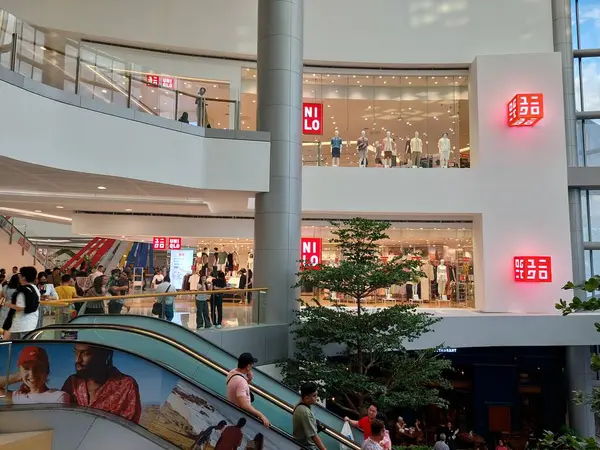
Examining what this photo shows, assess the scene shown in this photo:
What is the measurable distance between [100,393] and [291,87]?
8.16 meters

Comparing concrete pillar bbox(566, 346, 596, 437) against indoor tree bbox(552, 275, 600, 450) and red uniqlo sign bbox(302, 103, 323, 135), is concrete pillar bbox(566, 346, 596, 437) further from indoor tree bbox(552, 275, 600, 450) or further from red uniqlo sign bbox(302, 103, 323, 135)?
indoor tree bbox(552, 275, 600, 450)

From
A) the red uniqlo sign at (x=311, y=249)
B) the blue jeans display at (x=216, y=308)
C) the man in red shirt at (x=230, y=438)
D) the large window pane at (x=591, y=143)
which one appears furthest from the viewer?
the large window pane at (x=591, y=143)

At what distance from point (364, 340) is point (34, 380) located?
19.3 feet

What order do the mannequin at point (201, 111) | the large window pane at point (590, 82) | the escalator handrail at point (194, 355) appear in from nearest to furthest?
the escalator handrail at point (194, 355) < the mannequin at point (201, 111) < the large window pane at point (590, 82)

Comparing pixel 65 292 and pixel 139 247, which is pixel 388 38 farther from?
pixel 139 247

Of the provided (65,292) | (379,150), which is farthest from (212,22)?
(65,292)

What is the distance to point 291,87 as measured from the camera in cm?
1116

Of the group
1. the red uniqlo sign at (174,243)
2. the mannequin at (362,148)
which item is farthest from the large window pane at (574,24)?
the red uniqlo sign at (174,243)

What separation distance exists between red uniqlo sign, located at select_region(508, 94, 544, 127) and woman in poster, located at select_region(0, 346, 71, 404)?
13.5m

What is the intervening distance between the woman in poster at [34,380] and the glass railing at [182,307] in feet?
4.18

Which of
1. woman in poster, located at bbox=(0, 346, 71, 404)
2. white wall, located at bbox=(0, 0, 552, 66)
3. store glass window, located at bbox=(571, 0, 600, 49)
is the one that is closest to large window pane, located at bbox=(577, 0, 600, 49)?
store glass window, located at bbox=(571, 0, 600, 49)

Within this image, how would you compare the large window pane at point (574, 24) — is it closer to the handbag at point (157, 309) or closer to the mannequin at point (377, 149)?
the mannequin at point (377, 149)

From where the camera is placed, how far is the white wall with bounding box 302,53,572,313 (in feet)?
46.7

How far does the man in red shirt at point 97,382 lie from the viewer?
15.5ft
